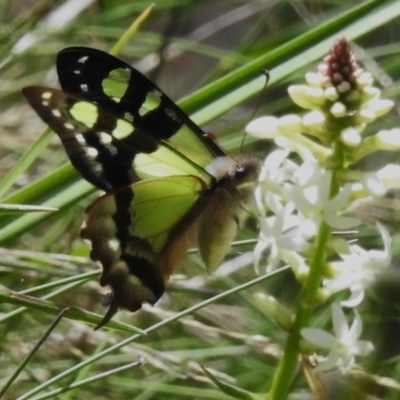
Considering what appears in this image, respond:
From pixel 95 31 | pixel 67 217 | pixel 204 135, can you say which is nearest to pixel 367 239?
pixel 204 135

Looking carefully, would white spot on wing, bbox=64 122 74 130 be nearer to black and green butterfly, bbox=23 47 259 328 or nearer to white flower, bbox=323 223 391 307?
black and green butterfly, bbox=23 47 259 328

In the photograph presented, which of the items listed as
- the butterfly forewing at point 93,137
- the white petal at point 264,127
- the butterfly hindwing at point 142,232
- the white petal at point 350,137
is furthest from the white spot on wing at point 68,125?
the white petal at point 350,137

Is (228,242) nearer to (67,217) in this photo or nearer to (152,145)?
(152,145)

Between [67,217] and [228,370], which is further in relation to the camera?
[67,217]

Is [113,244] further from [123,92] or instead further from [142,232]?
[123,92]

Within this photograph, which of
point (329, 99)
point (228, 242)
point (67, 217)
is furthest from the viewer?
point (67, 217)

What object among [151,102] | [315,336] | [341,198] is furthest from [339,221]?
[151,102]
